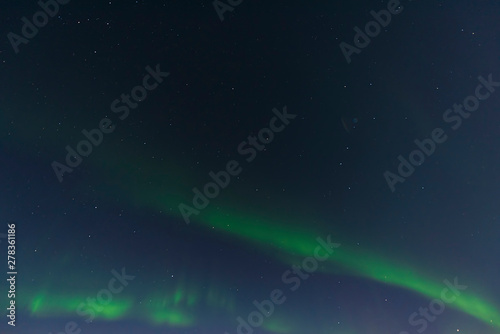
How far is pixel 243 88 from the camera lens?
1563mm

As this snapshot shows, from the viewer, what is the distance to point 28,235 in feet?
4.98

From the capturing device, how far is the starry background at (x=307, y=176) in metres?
1.54

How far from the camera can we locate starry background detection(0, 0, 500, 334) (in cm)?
154

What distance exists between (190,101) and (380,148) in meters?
0.70

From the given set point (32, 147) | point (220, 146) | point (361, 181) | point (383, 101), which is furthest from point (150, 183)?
point (383, 101)

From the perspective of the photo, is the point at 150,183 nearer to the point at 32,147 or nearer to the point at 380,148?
the point at 32,147

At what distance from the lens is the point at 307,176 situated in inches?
61.7

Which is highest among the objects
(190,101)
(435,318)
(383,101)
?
(190,101)

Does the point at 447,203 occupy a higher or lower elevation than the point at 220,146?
lower

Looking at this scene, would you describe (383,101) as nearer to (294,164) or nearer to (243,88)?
(294,164)

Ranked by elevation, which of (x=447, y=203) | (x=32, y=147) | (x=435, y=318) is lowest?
(x=435, y=318)

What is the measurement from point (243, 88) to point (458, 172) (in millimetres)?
828

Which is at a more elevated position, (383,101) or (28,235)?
(28,235)

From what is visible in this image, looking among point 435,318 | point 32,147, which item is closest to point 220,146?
point 32,147
